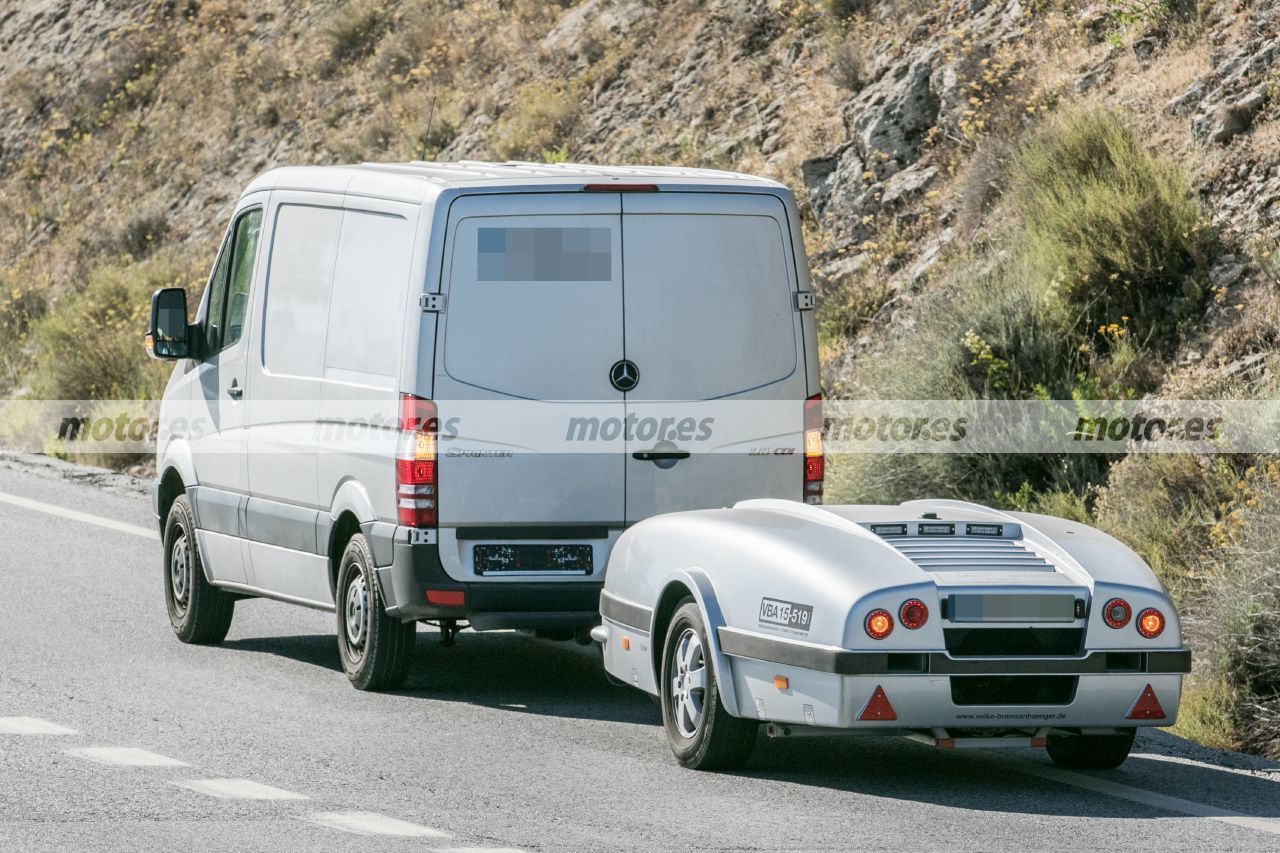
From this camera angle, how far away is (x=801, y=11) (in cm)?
2269

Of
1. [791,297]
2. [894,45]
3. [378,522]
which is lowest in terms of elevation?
[378,522]

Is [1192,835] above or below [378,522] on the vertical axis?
below

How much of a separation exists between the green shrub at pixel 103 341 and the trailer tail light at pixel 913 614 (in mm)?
14643

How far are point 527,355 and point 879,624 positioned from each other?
102 inches

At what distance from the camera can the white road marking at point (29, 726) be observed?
8.71 m

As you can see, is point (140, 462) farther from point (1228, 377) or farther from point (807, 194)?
point (1228, 377)

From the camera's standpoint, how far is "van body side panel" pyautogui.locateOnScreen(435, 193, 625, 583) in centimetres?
929

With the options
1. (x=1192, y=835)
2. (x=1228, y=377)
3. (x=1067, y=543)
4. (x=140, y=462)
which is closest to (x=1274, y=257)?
(x=1228, y=377)

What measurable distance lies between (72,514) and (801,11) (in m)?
10.4

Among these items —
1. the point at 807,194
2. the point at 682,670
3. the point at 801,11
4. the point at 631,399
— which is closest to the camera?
the point at 682,670

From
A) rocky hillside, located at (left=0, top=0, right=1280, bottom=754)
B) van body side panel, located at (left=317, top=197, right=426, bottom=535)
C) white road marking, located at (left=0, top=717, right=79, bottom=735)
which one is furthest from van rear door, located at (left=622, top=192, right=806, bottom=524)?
white road marking, located at (left=0, top=717, right=79, bottom=735)

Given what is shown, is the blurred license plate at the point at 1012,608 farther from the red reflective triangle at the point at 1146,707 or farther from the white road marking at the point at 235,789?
the white road marking at the point at 235,789

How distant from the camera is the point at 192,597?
11.4 m

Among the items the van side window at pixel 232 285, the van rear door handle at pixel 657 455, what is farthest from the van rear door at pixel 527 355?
the van side window at pixel 232 285
